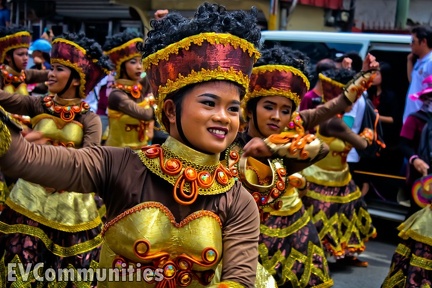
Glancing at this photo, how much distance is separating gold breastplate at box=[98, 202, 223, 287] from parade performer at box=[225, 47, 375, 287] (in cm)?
92

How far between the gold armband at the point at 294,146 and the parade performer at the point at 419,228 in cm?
124

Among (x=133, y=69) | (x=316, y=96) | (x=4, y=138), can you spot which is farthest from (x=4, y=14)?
(x=4, y=138)

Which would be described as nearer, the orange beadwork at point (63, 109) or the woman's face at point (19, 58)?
the orange beadwork at point (63, 109)

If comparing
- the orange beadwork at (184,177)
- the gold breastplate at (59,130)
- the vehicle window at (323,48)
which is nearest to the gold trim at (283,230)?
the gold breastplate at (59,130)

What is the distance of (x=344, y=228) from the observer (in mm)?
6738

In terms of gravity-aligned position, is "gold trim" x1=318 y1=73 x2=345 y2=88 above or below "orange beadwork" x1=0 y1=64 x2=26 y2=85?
above

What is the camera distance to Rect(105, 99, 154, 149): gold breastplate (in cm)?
725

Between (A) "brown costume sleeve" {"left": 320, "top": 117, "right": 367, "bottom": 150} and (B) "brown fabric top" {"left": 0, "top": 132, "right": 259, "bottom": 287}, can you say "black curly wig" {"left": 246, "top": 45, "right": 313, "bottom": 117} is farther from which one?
(A) "brown costume sleeve" {"left": 320, "top": 117, "right": 367, "bottom": 150}

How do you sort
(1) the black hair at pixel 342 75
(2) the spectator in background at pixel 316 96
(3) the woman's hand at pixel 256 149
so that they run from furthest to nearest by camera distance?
1. (2) the spectator in background at pixel 316 96
2. (1) the black hair at pixel 342 75
3. (3) the woman's hand at pixel 256 149

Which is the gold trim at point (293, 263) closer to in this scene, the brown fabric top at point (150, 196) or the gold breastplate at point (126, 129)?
the brown fabric top at point (150, 196)

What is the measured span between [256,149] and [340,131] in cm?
278

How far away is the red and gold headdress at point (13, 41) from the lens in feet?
22.1

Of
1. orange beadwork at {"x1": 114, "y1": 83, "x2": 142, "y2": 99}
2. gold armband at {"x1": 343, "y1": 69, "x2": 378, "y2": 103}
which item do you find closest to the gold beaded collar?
gold armband at {"x1": 343, "y1": 69, "x2": 378, "y2": 103}

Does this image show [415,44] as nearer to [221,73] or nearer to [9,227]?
[9,227]
